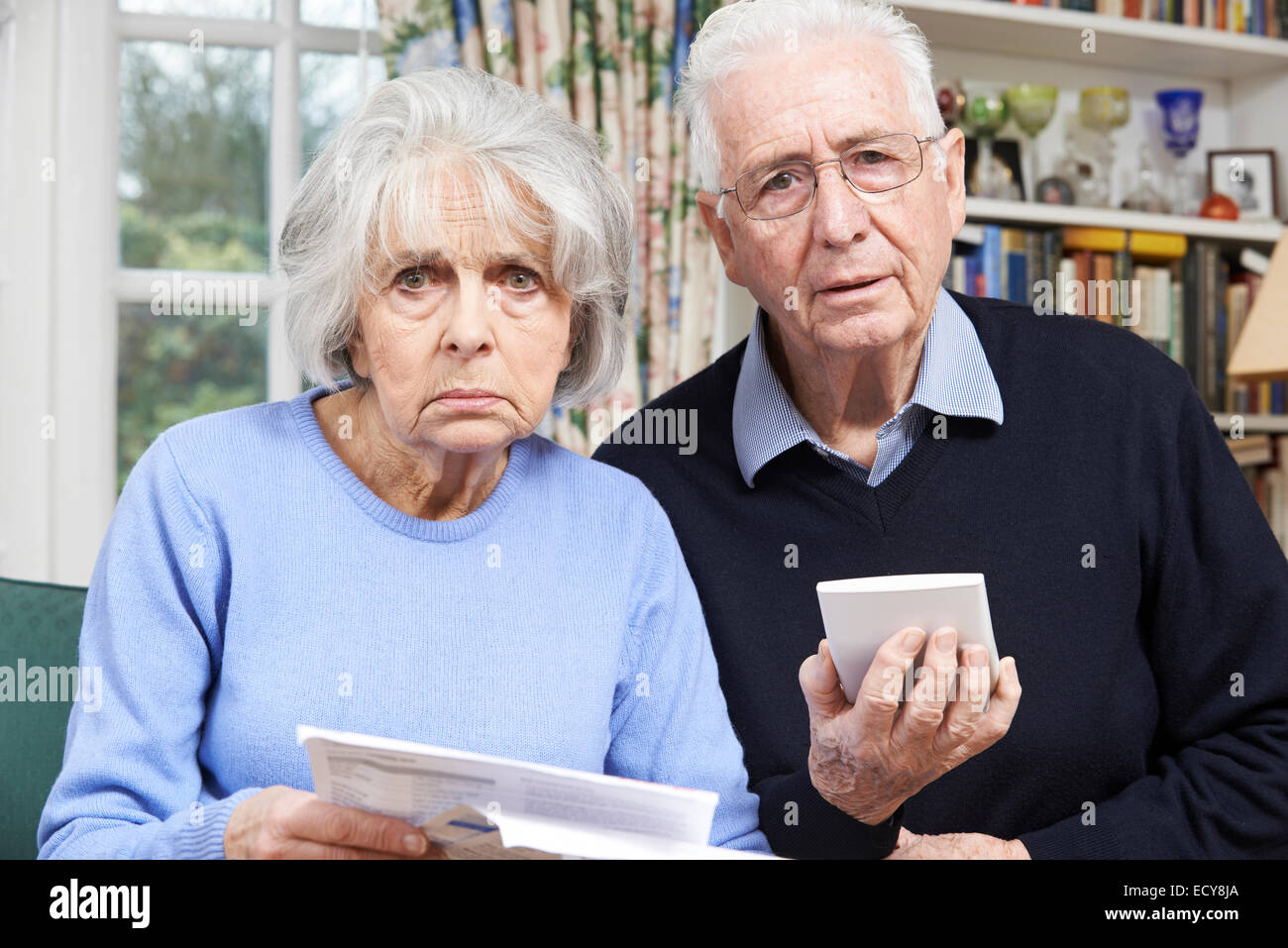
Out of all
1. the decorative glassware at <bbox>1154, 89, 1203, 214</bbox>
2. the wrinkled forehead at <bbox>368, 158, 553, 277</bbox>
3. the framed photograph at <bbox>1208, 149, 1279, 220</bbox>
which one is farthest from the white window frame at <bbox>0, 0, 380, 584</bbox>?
the framed photograph at <bbox>1208, 149, 1279, 220</bbox>

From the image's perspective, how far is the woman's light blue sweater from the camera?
101 centimetres

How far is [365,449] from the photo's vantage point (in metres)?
1.18

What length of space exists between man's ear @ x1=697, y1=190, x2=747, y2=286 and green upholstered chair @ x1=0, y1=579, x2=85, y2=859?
0.87 metres

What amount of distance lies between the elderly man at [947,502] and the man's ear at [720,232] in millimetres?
31

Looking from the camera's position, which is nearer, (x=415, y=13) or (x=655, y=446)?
(x=655, y=446)

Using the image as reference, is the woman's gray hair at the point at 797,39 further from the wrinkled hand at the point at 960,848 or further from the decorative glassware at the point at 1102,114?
the decorative glassware at the point at 1102,114

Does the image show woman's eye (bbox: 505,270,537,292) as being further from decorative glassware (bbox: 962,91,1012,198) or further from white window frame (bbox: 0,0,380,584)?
decorative glassware (bbox: 962,91,1012,198)

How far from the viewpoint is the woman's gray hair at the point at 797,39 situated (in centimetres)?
137

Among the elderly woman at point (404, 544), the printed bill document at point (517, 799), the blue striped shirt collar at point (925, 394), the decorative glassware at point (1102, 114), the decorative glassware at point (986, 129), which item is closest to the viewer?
the printed bill document at point (517, 799)

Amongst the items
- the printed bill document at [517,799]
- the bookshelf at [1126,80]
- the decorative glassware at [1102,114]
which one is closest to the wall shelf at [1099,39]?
the bookshelf at [1126,80]
